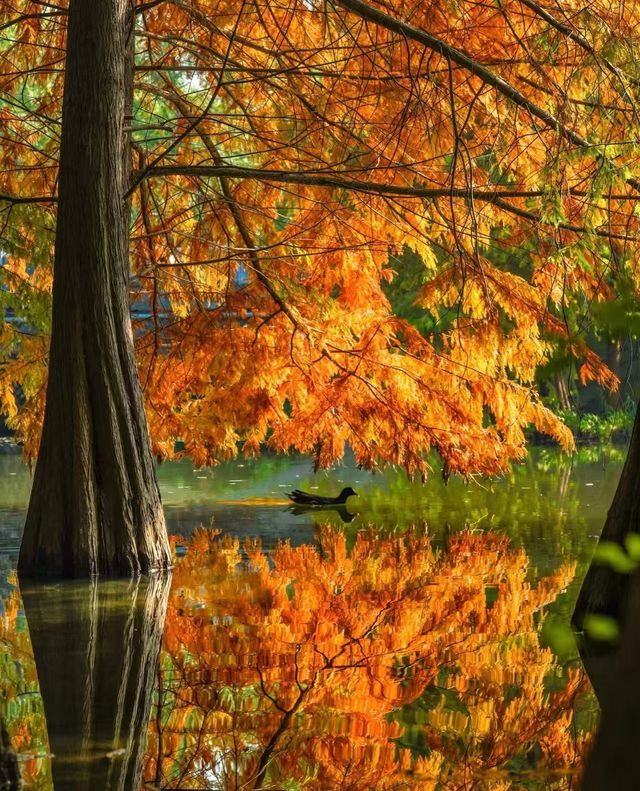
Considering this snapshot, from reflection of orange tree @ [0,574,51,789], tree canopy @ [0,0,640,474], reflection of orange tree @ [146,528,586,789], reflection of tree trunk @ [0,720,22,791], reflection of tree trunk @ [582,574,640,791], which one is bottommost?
Result: reflection of orange tree @ [146,528,586,789]

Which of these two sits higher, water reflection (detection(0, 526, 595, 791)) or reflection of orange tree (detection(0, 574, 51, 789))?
reflection of orange tree (detection(0, 574, 51, 789))

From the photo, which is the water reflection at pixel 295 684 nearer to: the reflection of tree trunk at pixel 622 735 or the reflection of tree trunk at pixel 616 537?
the reflection of tree trunk at pixel 616 537

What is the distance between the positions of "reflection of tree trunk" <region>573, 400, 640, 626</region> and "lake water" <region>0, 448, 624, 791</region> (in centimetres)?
27

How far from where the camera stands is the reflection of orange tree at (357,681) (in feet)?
12.3

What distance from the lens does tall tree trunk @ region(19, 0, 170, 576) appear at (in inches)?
316

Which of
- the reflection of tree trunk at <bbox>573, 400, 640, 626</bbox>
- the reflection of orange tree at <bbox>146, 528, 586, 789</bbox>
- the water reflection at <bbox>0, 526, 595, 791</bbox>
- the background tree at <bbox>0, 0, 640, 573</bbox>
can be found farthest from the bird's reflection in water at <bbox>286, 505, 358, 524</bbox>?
the reflection of tree trunk at <bbox>573, 400, 640, 626</bbox>

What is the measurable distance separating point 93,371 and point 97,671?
3247 millimetres

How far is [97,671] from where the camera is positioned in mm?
5258

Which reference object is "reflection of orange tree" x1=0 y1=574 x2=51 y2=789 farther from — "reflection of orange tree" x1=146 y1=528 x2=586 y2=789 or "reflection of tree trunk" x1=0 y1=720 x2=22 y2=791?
"reflection of orange tree" x1=146 y1=528 x2=586 y2=789

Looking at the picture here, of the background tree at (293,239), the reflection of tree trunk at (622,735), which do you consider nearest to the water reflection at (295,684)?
the background tree at (293,239)

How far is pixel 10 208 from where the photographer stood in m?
9.25

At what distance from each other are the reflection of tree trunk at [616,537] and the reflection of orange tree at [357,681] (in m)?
0.34

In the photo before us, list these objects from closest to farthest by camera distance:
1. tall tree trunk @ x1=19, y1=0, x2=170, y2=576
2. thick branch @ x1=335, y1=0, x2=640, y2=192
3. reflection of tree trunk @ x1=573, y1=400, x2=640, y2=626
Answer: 1. reflection of tree trunk @ x1=573, y1=400, x2=640, y2=626
2. thick branch @ x1=335, y1=0, x2=640, y2=192
3. tall tree trunk @ x1=19, y1=0, x2=170, y2=576

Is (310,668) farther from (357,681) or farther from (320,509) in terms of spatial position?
(320,509)
